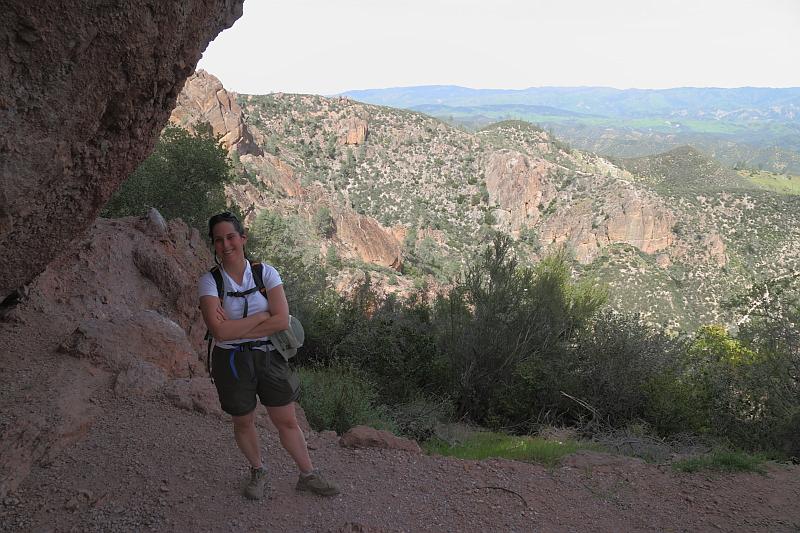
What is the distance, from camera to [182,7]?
3.60 m

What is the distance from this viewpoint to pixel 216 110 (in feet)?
115

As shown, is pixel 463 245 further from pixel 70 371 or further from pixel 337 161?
pixel 70 371

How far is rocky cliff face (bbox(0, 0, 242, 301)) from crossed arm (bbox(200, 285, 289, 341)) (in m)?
1.42

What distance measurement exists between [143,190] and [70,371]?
8.12m

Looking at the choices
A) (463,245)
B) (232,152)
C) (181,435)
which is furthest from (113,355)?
(463,245)

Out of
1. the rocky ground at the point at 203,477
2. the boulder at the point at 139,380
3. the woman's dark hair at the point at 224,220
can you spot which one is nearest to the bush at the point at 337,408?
the rocky ground at the point at 203,477

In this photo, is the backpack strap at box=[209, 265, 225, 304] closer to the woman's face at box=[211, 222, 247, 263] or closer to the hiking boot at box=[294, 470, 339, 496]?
the woman's face at box=[211, 222, 247, 263]

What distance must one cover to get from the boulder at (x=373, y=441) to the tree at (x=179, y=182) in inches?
343

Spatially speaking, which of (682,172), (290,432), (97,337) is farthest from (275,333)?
(682,172)

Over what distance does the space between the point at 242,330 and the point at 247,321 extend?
6cm

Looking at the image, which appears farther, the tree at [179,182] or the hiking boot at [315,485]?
the tree at [179,182]

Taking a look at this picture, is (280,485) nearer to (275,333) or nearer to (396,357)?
(275,333)

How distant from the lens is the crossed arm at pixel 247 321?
9.23ft

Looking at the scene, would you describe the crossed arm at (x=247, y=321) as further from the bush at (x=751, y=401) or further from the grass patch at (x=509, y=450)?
the bush at (x=751, y=401)
